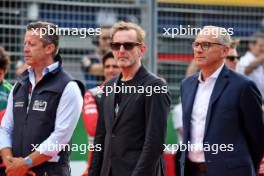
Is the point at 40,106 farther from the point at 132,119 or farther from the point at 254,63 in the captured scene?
the point at 254,63

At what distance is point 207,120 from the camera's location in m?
7.66

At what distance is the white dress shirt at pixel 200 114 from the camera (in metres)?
7.71

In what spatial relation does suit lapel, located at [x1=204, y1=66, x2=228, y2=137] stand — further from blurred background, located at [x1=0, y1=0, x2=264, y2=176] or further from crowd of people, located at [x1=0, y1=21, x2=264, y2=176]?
blurred background, located at [x1=0, y1=0, x2=264, y2=176]

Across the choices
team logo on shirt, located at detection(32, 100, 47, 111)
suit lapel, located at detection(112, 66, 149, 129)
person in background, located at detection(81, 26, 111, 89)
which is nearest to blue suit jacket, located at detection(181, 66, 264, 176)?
suit lapel, located at detection(112, 66, 149, 129)

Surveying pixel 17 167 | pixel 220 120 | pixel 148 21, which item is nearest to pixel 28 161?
pixel 17 167

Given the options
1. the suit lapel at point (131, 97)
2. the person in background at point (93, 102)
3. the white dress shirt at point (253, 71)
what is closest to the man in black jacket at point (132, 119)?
the suit lapel at point (131, 97)

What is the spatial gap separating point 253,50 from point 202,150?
4915 millimetres

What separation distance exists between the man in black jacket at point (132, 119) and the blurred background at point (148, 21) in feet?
9.51

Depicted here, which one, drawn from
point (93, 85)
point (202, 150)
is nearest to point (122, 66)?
point (202, 150)

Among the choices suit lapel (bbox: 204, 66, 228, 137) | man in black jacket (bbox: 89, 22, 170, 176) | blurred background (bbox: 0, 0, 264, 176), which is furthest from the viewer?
blurred background (bbox: 0, 0, 264, 176)

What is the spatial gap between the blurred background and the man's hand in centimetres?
269

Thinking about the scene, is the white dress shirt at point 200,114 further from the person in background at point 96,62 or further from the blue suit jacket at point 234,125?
the person in background at point 96,62

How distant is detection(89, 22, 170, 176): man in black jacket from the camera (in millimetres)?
7562

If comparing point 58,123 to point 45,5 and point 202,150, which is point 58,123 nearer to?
point 202,150
